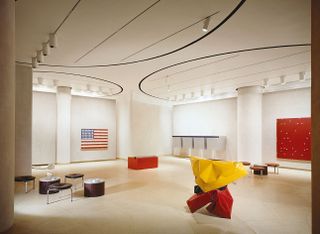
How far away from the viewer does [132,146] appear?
12.4 meters

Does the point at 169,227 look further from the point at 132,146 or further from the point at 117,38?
the point at 132,146

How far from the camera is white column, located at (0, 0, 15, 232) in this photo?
3.33m

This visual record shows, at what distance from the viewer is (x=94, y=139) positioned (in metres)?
12.6

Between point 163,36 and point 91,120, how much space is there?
882cm

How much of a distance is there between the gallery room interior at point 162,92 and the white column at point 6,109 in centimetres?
2

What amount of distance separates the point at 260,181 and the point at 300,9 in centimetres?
546

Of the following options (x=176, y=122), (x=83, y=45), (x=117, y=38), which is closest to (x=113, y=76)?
(x=83, y=45)

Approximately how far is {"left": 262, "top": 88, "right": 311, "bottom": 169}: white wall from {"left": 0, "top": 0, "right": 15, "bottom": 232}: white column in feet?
34.6

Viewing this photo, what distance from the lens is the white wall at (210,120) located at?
1233 centimetres

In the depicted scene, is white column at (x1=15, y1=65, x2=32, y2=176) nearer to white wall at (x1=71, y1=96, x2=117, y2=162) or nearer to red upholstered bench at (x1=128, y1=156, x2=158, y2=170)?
red upholstered bench at (x1=128, y1=156, x2=158, y2=170)

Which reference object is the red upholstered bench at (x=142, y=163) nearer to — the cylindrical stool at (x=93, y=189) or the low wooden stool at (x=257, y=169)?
the cylindrical stool at (x=93, y=189)

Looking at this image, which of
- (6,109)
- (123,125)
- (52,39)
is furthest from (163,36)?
(123,125)

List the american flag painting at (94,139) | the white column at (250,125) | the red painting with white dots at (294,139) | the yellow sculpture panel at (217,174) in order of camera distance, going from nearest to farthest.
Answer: the yellow sculpture panel at (217,174) < the red painting with white dots at (294,139) < the white column at (250,125) < the american flag painting at (94,139)

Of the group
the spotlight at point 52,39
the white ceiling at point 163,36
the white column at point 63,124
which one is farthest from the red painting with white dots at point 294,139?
the white column at point 63,124
